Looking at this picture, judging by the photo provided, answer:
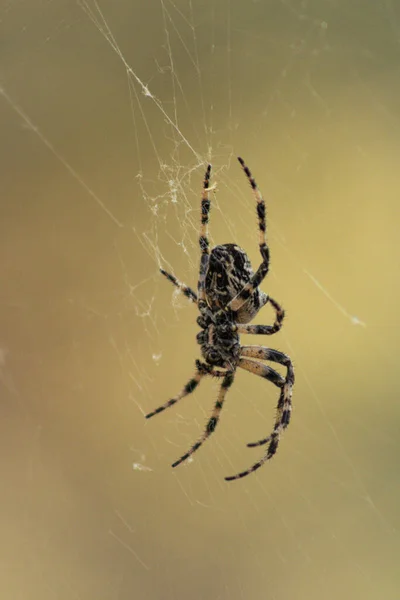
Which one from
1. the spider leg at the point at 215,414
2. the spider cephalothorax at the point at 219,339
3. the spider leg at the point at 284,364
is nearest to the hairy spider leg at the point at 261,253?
the spider cephalothorax at the point at 219,339

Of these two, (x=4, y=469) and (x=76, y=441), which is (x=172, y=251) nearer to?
(x=76, y=441)

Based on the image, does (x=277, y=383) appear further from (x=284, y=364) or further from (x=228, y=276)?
(x=228, y=276)

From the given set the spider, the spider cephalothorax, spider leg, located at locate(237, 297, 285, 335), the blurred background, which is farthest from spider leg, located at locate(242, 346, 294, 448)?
the blurred background

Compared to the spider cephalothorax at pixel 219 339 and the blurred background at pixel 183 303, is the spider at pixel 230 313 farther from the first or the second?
the blurred background at pixel 183 303

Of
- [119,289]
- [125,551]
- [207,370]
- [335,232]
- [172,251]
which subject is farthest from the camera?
[335,232]

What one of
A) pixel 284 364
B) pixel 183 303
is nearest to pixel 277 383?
pixel 284 364

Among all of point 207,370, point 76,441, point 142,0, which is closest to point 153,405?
point 76,441

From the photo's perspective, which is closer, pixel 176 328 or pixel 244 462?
pixel 244 462
